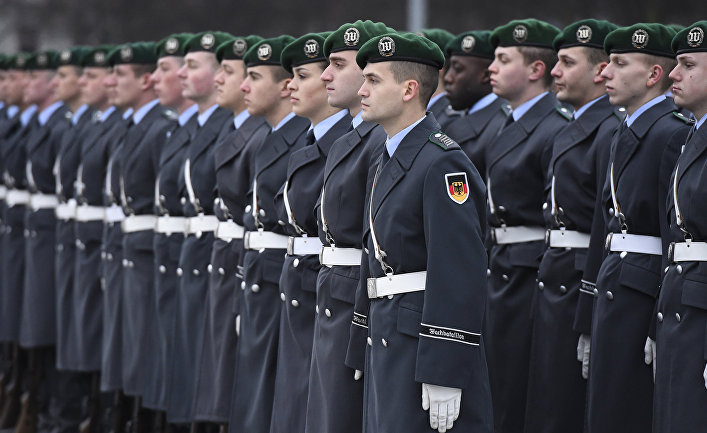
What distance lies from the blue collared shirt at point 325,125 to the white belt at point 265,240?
1.97 ft

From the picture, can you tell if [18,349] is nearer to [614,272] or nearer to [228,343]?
[228,343]

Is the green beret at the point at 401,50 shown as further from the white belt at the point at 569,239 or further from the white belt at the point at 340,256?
the white belt at the point at 569,239

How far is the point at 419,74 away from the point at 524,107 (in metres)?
2.18

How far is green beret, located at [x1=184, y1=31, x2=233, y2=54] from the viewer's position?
8031mm

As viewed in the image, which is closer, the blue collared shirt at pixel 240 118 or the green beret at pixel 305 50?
the green beret at pixel 305 50

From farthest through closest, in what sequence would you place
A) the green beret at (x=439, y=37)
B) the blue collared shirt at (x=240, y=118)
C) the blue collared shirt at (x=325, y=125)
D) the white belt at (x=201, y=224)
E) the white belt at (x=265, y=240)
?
1. the green beret at (x=439, y=37)
2. the white belt at (x=201, y=224)
3. the blue collared shirt at (x=240, y=118)
4. the white belt at (x=265, y=240)
5. the blue collared shirt at (x=325, y=125)

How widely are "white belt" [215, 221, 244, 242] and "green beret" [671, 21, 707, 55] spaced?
271 cm

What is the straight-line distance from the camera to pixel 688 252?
515cm

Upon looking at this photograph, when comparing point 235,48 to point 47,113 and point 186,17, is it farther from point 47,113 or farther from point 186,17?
point 186,17

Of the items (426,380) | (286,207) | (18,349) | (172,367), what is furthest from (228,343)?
(18,349)

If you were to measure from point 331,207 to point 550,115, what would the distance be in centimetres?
196

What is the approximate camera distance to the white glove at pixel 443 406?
466 cm

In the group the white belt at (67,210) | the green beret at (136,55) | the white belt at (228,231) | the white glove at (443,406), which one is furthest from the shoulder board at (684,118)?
the white belt at (67,210)

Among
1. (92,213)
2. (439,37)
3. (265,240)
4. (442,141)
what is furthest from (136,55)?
(442,141)
